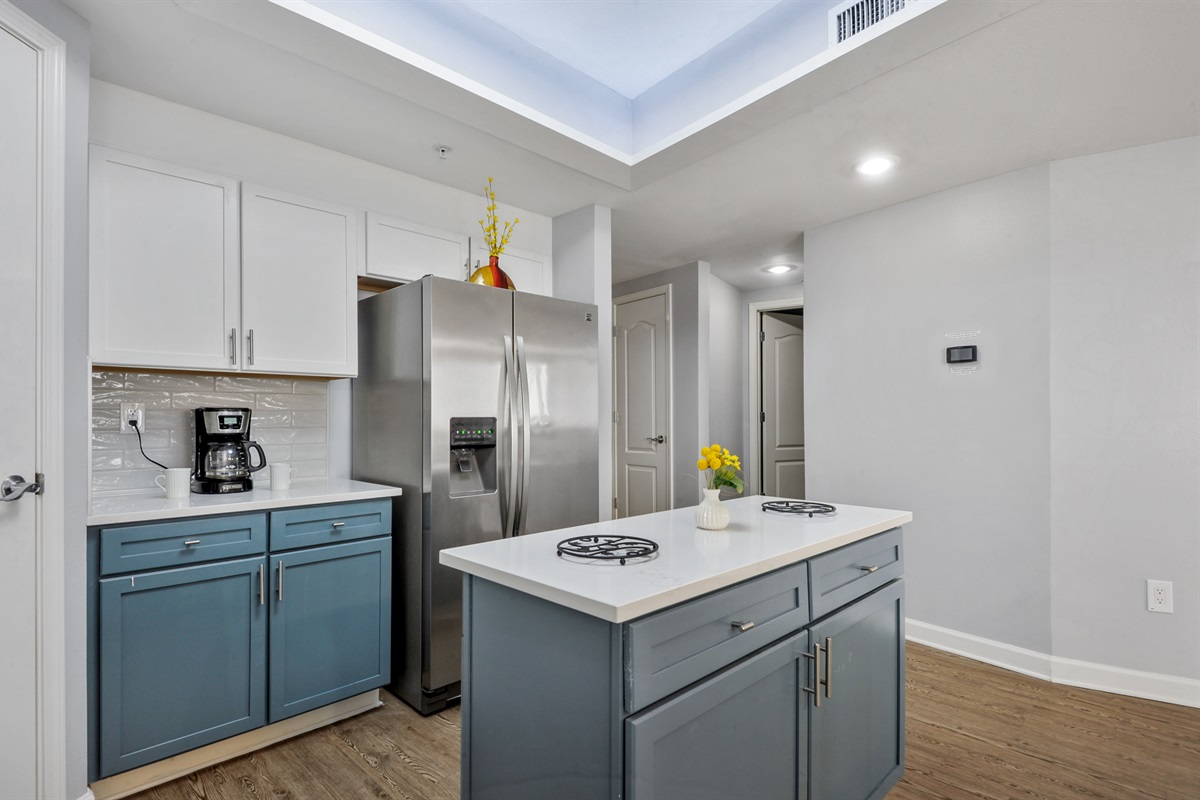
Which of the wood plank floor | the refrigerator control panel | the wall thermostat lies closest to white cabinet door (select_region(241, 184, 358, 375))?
the refrigerator control panel

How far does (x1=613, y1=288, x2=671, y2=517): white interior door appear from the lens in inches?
203

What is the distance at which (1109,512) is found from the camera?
9.02 ft

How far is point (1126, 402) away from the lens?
272cm

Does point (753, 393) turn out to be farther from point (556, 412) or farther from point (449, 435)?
point (449, 435)

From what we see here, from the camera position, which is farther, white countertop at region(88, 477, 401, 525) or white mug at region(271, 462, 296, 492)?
white mug at region(271, 462, 296, 492)

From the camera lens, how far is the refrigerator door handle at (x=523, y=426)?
2.81m

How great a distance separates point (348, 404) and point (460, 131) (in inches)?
55.4

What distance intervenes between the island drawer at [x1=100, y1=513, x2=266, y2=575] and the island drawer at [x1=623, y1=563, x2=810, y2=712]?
1.65 meters

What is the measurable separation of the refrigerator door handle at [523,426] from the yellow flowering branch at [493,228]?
0.60 metres

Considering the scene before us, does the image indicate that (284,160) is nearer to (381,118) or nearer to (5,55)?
(381,118)

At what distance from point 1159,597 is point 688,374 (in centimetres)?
308

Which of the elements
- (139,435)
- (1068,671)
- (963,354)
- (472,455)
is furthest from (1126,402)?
(139,435)

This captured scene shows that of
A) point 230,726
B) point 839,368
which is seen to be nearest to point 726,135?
point 839,368

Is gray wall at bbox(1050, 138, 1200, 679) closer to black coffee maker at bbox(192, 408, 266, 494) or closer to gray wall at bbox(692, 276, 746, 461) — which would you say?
gray wall at bbox(692, 276, 746, 461)
